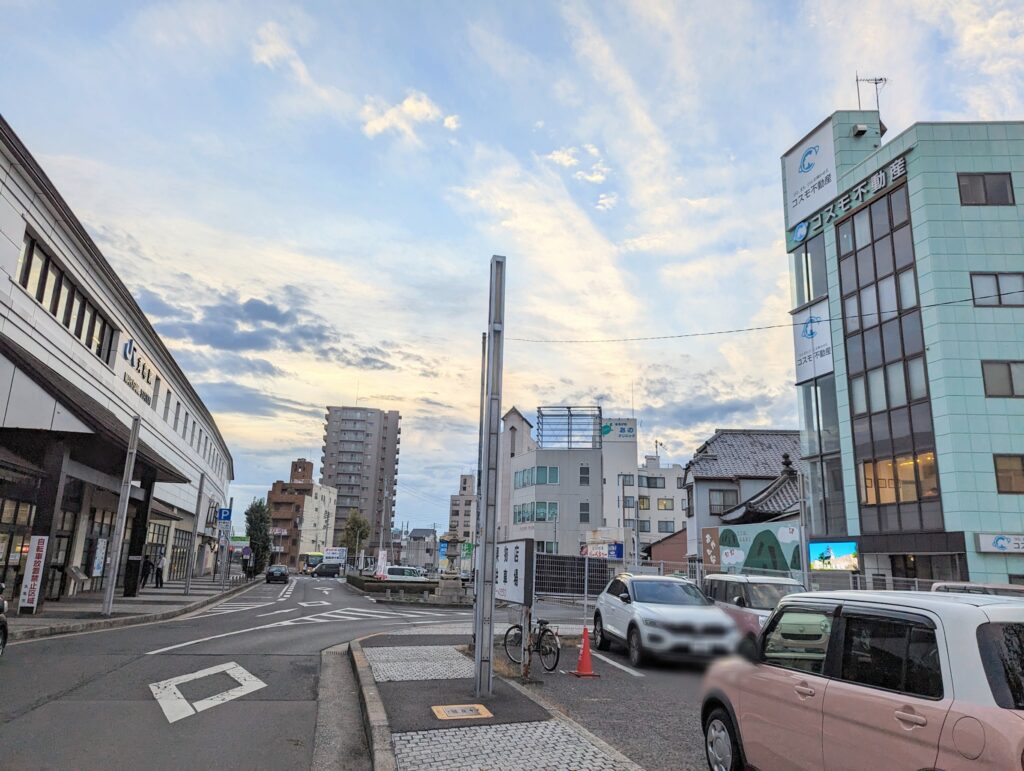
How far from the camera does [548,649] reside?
11.7m

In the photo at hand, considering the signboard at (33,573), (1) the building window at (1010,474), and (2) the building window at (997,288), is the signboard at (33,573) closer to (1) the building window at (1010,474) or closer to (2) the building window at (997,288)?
(1) the building window at (1010,474)

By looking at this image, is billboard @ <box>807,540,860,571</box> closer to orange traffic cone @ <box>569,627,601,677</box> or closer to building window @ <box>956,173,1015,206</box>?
building window @ <box>956,173,1015,206</box>

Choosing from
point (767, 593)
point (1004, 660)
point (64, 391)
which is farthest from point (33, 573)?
point (1004, 660)

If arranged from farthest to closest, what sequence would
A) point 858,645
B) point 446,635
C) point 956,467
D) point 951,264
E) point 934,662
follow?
point 951,264 < point 956,467 < point 446,635 < point 858,645 < point 934,662

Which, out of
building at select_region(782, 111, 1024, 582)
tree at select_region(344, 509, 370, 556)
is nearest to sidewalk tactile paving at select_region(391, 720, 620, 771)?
building at select_region(782, 111, 1024, 582)

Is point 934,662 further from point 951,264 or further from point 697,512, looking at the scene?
point 697,512

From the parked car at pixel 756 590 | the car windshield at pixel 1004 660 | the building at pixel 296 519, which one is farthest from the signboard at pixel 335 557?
the car windshield at pixel 1004 660

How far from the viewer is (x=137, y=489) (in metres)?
27.4

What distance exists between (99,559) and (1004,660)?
102ft

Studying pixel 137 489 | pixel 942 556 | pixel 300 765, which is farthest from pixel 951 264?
pixel 137 489

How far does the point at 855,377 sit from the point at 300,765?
27828mm

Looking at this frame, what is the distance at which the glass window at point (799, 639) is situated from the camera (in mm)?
4500

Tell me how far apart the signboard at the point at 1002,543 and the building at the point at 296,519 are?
94.1 meters

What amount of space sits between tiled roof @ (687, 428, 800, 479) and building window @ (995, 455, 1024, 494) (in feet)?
68.7
